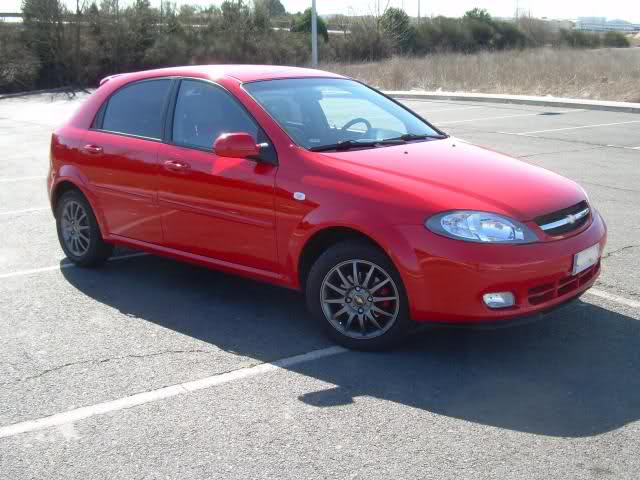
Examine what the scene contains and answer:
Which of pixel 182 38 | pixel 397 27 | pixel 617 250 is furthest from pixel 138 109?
pixel 397 27

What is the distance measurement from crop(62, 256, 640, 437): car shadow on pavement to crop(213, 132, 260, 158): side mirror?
1154mm

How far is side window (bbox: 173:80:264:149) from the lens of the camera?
5.84 m

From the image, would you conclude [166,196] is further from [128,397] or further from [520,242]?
[520,242]

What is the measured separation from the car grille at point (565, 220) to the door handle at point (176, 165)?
2.43 meters

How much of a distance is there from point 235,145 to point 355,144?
2.73 ft

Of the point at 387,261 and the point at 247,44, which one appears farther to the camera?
the point at 247,44

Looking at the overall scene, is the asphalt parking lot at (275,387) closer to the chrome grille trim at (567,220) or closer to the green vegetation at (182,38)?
the chrome grille trim at (567,220)

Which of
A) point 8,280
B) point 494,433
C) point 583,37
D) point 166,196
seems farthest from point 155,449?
point 583,37

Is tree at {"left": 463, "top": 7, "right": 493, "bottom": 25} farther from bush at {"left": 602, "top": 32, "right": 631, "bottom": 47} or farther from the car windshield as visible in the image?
the car windshield

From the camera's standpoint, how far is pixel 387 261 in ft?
16.2

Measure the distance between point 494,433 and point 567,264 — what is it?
4.24 ft

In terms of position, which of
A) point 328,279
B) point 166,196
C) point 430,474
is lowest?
point 430,474

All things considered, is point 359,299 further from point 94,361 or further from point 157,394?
point 94,361

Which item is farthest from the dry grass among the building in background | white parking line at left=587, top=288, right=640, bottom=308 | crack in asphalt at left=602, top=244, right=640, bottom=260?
the building in background
